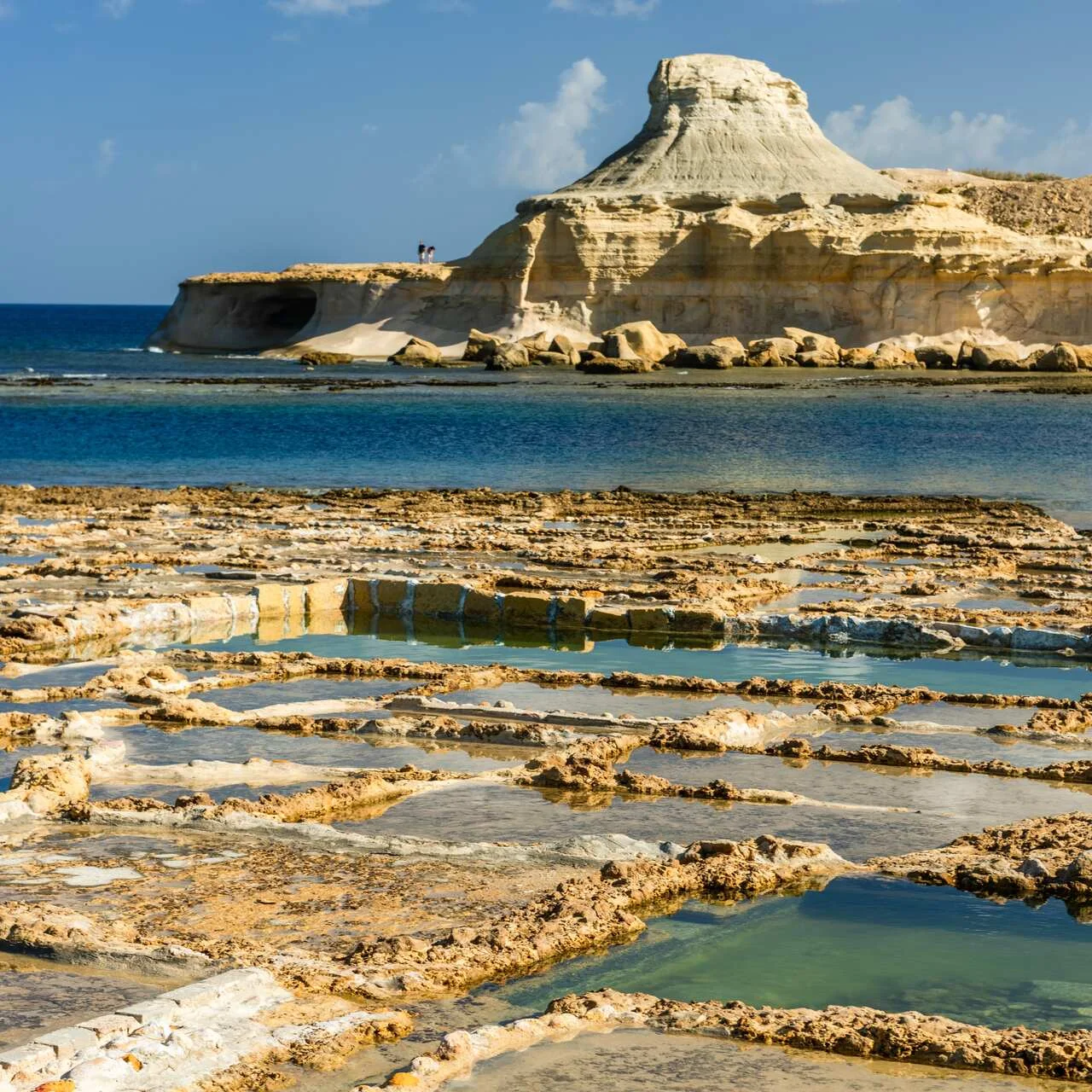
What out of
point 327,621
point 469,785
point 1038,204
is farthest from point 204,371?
point 1038,204

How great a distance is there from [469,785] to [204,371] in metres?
64.1

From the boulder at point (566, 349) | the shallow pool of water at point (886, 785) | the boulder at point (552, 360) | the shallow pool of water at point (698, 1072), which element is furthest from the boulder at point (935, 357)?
the shallow pool of water at point (698, 1072)

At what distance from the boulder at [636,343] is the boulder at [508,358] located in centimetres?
371

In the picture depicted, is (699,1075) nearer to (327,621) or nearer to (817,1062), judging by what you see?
(817,1062)

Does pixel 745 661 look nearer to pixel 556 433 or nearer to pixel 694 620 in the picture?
pixel 694 620

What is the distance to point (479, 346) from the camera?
74062mm

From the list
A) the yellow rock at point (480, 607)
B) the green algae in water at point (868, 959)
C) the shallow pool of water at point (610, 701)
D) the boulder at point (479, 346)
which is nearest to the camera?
the green algae in water at point (868, 959)

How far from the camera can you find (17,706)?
448 inches

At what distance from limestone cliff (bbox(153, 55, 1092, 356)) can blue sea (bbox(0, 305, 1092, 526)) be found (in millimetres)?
9117

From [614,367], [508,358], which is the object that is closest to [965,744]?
[614,367]

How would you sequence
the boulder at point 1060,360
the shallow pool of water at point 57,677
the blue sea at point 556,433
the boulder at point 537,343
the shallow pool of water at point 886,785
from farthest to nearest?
1. the boulder at point 537,343
2. the boulder at point 1060,360
3. the blue sea at point 556,433
4. the shallow pool of water at point 57,677
5. the shallow pool of water at point 886,785

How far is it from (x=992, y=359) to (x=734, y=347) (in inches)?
442

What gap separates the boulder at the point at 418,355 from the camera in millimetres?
74438

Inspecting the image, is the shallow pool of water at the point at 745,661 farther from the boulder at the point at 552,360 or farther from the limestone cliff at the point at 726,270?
the limestone cliff at the point at 726,270
